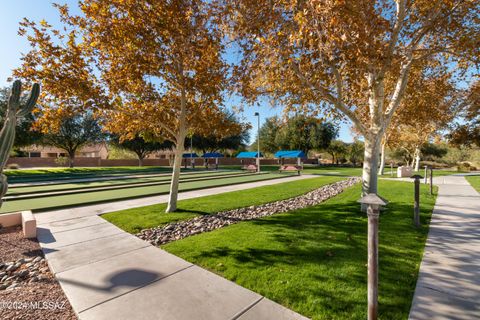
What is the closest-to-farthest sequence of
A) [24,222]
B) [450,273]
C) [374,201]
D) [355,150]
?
[374,201]
[450,273]
[24,222]
[355,150]

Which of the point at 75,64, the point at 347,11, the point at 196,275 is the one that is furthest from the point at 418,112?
the point at 75,64

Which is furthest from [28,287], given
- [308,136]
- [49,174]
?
[308,136]

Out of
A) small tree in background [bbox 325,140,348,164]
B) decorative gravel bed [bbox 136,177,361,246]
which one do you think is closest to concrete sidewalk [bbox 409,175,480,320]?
decorative gravel bed [bbox 136,177,361,246]

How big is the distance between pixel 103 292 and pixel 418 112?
45.6 ft

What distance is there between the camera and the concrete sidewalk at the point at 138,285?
2.88 m

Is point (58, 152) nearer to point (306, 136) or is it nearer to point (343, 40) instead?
point (306, 136)

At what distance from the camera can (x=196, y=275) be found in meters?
3.79

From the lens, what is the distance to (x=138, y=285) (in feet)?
11.4

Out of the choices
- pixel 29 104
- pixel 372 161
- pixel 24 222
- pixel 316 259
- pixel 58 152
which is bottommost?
pixel 316 259

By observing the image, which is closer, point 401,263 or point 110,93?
point 401,263

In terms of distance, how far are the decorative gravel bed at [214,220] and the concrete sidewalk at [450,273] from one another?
14.0 feet

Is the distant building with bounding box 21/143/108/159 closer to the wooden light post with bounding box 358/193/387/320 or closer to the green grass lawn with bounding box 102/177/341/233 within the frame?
the green grass lawn with bounding box 102/177/341/233

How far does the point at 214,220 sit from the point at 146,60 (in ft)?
17.2

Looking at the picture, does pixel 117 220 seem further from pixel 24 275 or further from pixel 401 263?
pixel 401 263
